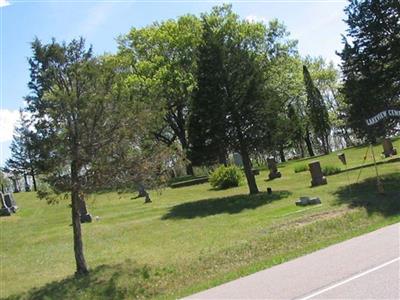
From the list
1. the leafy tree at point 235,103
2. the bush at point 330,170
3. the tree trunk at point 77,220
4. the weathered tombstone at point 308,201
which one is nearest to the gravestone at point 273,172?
the bush at point 330,170

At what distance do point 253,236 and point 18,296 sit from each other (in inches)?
316

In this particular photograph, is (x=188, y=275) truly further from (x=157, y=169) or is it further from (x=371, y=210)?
(x=371, y=210)

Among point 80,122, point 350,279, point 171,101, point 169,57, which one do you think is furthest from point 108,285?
point 169,57

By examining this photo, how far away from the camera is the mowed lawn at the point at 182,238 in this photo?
→ 15.2 meters

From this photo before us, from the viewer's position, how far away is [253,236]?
1875cm

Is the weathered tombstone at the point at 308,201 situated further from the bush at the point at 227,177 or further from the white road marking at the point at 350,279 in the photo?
the white road marking at the point at 350,279

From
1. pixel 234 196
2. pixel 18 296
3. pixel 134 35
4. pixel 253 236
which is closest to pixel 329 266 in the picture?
pixel 253 236

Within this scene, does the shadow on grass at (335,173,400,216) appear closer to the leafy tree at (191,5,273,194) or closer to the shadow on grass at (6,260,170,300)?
the leafy tree at (191,5,273,194)

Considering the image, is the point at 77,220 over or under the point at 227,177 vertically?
under

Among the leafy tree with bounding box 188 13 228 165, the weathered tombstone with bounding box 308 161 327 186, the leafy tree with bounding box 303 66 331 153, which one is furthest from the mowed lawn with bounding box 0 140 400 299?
the leafy tree with bounding box 303 66 331 153

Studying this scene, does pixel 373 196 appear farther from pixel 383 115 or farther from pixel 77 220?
pixel 77 220

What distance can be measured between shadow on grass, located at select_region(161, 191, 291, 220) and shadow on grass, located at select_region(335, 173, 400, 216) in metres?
3.37

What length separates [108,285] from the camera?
597 inches

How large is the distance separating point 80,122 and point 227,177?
20.2 m
